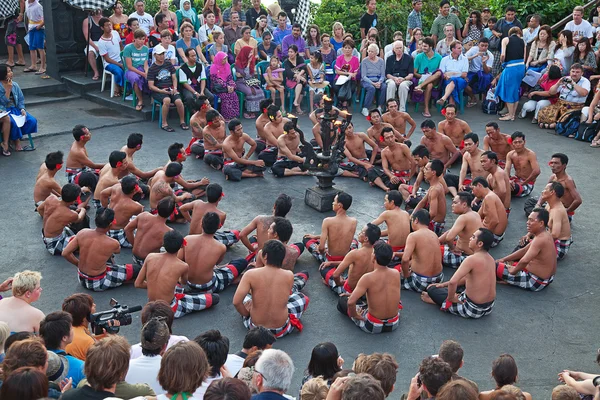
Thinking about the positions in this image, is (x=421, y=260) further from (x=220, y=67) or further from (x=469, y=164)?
(x=220, y=67)

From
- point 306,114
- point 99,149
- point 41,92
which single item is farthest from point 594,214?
point 41,92

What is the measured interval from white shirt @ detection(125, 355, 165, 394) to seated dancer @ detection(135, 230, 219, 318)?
1.99m

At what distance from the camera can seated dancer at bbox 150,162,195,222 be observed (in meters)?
9.64

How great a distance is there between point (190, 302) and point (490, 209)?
12.9ft

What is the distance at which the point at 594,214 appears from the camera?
10500 mm

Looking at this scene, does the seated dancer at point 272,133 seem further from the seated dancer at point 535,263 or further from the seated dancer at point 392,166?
the seated dancer at point 535,263

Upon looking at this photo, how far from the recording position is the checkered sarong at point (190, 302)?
7548 millimetres

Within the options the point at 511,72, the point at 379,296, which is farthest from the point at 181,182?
the point at 511,72

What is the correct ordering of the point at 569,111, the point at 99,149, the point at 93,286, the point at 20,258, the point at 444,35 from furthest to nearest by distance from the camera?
1. the point at 444,35
2. the point at 569,111
3. the point at 99,149
4. the point at 20,258
5. the point at 93,286

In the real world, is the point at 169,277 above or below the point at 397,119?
below

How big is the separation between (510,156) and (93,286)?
20.7 feet

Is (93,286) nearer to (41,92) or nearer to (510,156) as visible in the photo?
(510,156)

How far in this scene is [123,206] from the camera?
9.04 metres

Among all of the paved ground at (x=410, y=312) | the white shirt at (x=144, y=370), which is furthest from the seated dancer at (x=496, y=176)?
the white shirt at (x=144, y=370)
